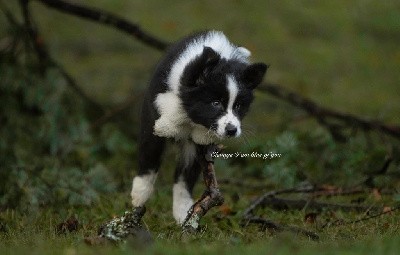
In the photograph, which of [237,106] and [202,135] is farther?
[202,135]

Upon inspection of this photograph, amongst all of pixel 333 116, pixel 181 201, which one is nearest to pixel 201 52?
pixel 181 201

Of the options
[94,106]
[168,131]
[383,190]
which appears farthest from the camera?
[94,106]

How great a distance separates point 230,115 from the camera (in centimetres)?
634

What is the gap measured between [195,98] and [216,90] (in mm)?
204

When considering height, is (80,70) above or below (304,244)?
above

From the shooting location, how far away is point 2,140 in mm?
9742

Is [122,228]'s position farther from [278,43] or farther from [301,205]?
[278,43]

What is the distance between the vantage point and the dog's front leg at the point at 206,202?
6.37m

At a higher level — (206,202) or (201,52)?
(201,52)

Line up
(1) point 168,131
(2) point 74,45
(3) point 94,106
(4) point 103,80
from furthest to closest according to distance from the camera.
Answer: (2) point 74,45, (4) point 103,80, (3) point 94,106, (1) point 168,131

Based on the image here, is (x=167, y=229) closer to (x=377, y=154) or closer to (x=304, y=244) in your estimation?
(x=304, y=244)

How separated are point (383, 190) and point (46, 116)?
168 inches

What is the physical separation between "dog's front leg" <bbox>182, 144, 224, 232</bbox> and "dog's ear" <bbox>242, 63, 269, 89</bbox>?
0.69 metres

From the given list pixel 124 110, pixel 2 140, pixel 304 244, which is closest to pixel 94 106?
pixel 124 110
